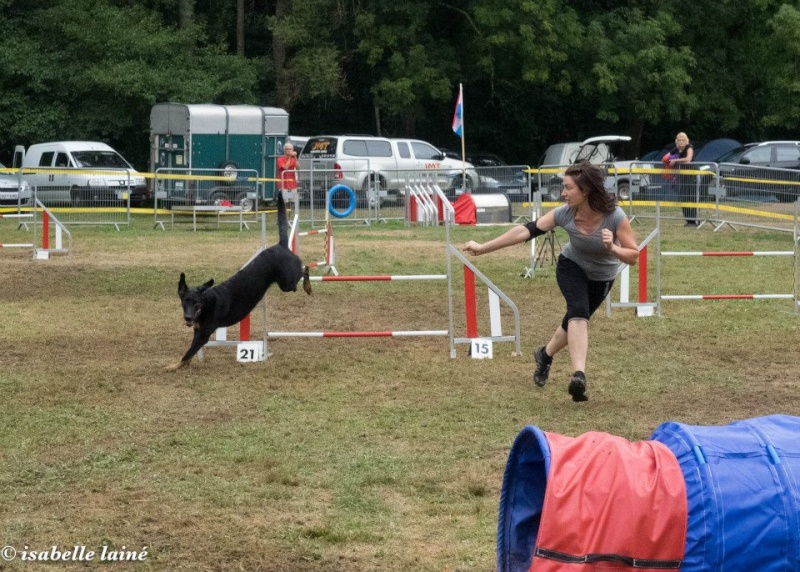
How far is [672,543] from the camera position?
3.72 metres

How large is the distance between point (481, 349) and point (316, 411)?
227 cm

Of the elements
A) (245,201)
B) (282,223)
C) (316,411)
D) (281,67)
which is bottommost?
(316,411)

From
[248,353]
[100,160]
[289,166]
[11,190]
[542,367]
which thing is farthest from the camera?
[100,160]

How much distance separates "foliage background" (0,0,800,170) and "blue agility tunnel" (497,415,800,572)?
2958cm

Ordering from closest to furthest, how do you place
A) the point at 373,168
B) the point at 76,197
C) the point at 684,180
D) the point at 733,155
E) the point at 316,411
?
the point at 316,411, the point at 684,180, the point at 76,197, the point at 733,155, the point at 373,168

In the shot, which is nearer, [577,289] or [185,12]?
[577,289]

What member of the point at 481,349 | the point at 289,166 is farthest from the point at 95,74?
the point at 481,349

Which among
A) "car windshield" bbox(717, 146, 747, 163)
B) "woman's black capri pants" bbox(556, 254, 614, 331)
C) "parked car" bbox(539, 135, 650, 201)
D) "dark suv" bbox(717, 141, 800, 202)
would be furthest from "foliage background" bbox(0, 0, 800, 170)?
"woman's black capri pants" bbox(556, 254, 614, 331)

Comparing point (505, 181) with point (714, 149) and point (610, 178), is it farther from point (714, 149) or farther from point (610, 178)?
point (714, 149)

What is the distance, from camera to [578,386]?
7.24 meters

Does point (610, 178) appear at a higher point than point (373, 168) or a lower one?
lower

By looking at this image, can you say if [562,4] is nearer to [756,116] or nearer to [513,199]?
[756,116]

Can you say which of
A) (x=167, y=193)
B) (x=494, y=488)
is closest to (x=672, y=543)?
(x=494, y=488)

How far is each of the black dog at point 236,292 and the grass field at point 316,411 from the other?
0.35 metres
